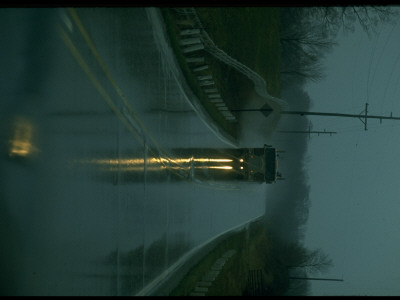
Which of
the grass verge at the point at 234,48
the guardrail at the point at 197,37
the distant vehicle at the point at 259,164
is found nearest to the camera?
the guardrail at the point at 197,37

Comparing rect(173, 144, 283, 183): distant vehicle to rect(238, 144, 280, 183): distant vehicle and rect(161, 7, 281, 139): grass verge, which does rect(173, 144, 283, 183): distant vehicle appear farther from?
rect(161, 7, 281, 139): grass verge

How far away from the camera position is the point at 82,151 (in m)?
7.62

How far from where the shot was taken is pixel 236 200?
79.9ft

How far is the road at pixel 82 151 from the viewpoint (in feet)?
20.2

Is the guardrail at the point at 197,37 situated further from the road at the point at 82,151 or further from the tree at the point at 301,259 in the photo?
the tree at the point at 301,259

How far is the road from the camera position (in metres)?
6.17

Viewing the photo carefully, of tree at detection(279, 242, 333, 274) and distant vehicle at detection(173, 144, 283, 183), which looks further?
tree at detection(279, 242, 333, 274)

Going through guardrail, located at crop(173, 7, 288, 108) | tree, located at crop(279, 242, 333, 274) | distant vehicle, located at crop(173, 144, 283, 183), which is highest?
guardrail, located at crop(173, 7, 288, 108)

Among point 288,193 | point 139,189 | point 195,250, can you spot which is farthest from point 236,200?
point 288,193

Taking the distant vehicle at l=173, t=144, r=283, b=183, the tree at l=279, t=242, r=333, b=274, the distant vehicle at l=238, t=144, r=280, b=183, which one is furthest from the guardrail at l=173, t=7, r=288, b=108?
the tree at l=279, t=242, r=333, b=274

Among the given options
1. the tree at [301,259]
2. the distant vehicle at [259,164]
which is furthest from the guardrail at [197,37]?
the tree at [301,259]

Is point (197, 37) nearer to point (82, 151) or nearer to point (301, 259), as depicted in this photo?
point (82, 151)

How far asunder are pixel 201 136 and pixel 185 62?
384 centimetres

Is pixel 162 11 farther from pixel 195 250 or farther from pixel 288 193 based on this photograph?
pixel 288 193
